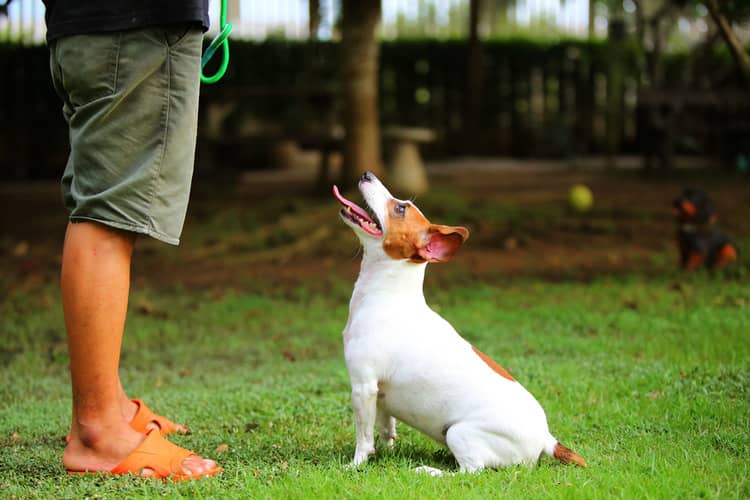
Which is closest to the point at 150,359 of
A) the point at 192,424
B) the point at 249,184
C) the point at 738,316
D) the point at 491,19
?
the point at 192,424

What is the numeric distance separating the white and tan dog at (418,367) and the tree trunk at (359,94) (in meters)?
6.30

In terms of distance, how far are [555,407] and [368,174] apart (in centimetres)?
134

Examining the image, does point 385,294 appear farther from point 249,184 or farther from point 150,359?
point 249,184

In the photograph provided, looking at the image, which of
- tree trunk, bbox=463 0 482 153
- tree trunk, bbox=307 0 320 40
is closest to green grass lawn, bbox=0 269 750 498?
tree trunk, bbox=307 0 320 40

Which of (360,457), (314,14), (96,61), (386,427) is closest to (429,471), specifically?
(360,457)

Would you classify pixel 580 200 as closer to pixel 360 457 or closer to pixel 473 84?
pixel 473 84

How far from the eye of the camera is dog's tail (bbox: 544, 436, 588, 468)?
9.87 ft

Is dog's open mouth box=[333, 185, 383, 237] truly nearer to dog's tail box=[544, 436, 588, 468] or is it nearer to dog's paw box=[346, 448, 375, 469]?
dog's paw box=[346, 448, 375, 469]

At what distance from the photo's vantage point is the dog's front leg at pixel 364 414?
3098mm

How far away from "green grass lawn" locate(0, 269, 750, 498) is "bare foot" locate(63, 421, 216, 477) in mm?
62

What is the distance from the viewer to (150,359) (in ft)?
17.7

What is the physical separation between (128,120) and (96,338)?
700mm

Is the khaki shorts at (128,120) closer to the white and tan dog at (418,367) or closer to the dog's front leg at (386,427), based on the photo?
the white and tan dog at (418,367)

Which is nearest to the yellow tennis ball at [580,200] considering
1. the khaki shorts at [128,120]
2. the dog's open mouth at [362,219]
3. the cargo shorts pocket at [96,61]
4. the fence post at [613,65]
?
the fence post at [613,65]
